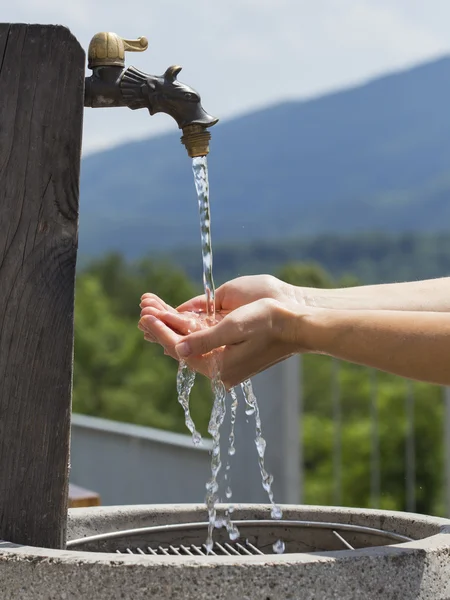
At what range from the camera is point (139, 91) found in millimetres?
1533

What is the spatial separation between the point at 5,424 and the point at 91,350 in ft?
48.9

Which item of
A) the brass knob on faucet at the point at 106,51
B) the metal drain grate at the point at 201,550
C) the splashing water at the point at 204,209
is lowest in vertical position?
the metal drain grate at the point at 201,550

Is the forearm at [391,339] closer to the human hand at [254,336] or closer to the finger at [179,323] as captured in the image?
the human hand at [254,336]

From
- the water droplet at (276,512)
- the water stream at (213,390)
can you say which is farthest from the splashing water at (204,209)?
the water droplet at (276,512)

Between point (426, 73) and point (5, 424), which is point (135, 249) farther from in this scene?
point (5, 424)

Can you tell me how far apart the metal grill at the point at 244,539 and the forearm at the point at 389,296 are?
16.7 inches

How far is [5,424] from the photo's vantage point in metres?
1.35

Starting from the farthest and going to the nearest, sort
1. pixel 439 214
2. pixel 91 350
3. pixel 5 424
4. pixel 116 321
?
1. pixel 439 214
2. pixel 116 321
3. pixel 91 350
4. pixel 5 424

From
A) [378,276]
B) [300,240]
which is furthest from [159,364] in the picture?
[300,240]

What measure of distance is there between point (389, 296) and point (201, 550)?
605 mm

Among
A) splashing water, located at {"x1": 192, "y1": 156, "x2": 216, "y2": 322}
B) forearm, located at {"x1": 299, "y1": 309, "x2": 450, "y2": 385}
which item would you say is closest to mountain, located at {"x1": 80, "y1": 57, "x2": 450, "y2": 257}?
splashing water, located at {"x1": 192, "y1": 156, "x2": 216, "y2": 322}

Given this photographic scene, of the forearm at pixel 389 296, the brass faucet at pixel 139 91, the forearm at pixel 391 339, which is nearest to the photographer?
the forearm at pixel 391 339

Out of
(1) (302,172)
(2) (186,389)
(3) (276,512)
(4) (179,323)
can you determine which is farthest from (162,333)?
(1) (302,172)

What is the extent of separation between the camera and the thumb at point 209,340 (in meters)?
1.34
